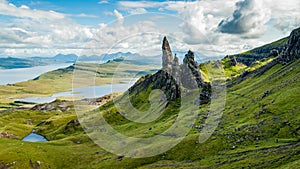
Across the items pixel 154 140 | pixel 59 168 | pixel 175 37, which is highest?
pixel 175 37

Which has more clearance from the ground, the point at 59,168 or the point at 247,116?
the point at 247,116

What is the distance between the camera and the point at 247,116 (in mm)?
125875

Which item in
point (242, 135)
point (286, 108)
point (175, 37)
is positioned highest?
point (175, 37)

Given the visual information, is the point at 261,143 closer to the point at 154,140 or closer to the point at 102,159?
the point at 154,140

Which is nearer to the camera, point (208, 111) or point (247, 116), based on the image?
point (247, 116)

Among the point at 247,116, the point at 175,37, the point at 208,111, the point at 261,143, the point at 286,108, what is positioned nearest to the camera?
the point at 175,37

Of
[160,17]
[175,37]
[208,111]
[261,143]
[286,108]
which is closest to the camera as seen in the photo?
[160,17]

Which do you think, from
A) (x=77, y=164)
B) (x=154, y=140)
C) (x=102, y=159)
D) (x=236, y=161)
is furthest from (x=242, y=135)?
(x=77, y=164)

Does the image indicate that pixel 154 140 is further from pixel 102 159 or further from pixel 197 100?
pixel 197 100

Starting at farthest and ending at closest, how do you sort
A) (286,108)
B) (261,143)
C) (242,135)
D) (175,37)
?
(286,108), (242,135), (261,143), (175,37)

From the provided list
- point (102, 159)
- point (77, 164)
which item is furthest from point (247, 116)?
point (77, 164)

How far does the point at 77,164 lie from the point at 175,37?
82.1 m

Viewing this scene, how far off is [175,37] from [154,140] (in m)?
71.3

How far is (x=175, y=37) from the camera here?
68.7m
